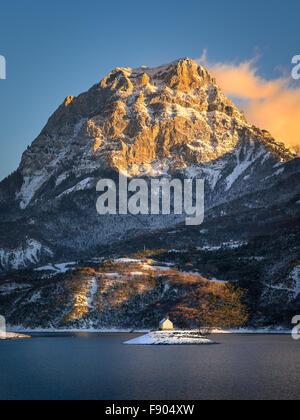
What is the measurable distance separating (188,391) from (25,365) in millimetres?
59349

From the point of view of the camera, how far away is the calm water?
334 feet

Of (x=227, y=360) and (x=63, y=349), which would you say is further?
(x=63, y=349)

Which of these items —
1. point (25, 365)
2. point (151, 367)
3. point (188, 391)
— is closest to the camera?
point (188, 391)

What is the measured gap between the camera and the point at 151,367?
138625 millimetres

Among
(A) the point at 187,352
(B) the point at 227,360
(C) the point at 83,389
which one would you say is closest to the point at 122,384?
(C) the point at 83,389

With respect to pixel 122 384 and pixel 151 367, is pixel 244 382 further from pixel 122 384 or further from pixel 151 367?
pixel 151 367

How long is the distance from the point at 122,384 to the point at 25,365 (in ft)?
149

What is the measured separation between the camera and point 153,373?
12712cm

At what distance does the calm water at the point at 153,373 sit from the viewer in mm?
101938

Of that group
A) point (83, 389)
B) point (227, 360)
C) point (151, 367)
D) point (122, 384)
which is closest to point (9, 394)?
point (83, 389)
